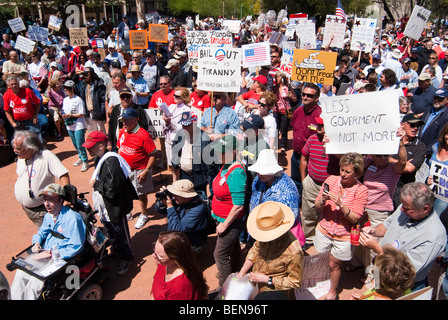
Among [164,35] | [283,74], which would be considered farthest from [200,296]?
[164,35]

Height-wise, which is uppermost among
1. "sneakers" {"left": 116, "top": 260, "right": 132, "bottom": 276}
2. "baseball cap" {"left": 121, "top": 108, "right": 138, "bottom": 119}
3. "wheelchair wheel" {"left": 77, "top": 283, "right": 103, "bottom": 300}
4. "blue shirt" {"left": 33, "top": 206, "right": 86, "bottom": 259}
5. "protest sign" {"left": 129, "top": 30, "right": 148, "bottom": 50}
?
"protest sign" {"left": 129, "top": 30, "right": 148, "bottom": 50}

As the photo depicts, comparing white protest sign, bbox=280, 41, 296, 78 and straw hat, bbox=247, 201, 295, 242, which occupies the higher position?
white protest sign, bbox=280, 41, 296, 78

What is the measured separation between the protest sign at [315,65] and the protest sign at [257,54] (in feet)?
4.69

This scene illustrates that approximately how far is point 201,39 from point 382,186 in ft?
22.5

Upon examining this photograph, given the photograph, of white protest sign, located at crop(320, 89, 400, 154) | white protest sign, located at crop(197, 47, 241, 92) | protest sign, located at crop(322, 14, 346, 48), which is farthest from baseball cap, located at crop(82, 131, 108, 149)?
protest sign, located at crop(322, 14, 346, 48)

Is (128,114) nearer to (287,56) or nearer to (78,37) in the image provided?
(287,56)

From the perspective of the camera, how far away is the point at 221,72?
6.38 m

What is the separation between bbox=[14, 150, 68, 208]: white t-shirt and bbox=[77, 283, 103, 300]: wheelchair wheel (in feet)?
4.65

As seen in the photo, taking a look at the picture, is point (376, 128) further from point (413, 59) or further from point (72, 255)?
point (413, 59)

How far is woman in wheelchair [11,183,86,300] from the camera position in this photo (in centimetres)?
367

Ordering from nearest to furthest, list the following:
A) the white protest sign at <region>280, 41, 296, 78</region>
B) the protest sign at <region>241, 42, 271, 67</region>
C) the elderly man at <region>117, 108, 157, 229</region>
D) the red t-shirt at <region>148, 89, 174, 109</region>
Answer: the elderly man at <region>117, 108, 157, 229</region> < the red t-shirt at <region>148, 89, 174, 109</region> < the protest sign at <region>241, 42, 271, 67</region> < the white protest sign at <region>280, 41, 296, 78</region>

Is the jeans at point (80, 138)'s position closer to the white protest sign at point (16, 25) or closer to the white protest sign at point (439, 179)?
the white protest sign at point (439, 179)

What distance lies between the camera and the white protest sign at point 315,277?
11.4 ft

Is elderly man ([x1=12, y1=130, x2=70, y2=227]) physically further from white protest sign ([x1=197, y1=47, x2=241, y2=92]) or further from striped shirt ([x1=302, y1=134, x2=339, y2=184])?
striped shirt ([x1=302, y1=134, x2=339, y2=184])
